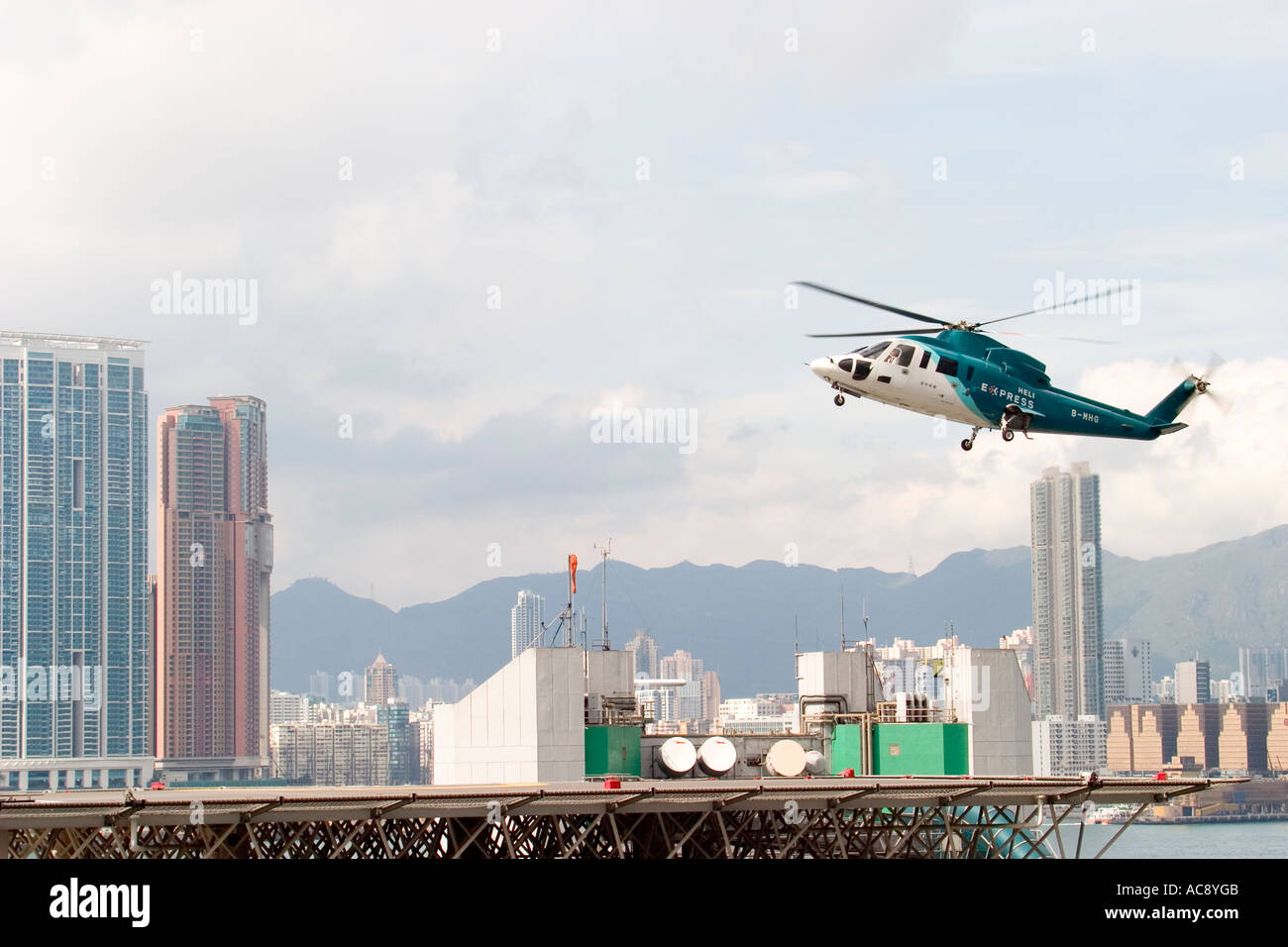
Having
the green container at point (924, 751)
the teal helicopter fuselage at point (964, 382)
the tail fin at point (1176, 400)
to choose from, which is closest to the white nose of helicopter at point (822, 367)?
the teal helicopter fuselage at point (964, 382)

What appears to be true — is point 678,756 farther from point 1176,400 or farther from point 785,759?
point 1176,400

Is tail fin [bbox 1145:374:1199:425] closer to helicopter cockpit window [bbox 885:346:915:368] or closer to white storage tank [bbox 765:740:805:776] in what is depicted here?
helicopter cockpit window [bbox 885:346:915:368]

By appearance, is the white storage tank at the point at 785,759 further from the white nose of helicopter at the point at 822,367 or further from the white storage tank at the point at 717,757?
the white nose of helicopter at the point at 822,367

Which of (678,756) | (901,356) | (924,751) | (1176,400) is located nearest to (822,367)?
(901,356)

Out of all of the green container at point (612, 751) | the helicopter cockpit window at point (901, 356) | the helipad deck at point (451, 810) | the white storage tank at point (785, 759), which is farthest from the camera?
the white storage tank at point (785, 759)

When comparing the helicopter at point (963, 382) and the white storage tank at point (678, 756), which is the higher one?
the helicopter at point (963, 382)
